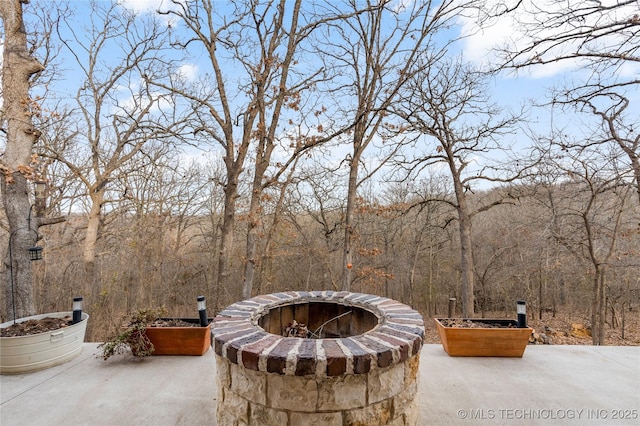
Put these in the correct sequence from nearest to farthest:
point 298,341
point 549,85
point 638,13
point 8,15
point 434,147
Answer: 1. point 298,341
2. point 638,13
3. point 8,15
4. point 549,85
5. point 434,147

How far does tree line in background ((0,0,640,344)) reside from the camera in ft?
14.3

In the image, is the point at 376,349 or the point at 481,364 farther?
the point at 481,364

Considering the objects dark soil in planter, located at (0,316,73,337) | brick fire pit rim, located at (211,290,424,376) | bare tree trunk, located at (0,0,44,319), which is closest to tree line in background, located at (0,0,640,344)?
bare tree trunk, located at (0,0,44,319)

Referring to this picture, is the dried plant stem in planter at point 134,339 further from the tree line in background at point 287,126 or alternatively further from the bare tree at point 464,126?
the bare tree at point 464,126

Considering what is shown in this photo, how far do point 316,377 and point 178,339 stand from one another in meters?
2.19

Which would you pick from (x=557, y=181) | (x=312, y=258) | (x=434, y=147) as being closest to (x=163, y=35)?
(x=434, y=147)

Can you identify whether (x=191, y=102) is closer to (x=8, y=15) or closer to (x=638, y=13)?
(x=8, y=15)

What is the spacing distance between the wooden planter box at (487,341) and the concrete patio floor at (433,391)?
0.28 ft

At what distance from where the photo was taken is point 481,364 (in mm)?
3062

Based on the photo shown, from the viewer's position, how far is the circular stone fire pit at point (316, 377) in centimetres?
155

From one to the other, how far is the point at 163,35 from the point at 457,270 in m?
10.2

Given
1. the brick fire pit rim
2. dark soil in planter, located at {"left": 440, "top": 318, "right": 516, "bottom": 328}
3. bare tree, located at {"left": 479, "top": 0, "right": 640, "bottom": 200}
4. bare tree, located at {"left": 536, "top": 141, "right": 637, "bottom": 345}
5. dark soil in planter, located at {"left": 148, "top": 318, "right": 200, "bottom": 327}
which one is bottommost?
dark soil in planter, located at {"left": 440, "top": 318, "right": 516, "bottom": 328}

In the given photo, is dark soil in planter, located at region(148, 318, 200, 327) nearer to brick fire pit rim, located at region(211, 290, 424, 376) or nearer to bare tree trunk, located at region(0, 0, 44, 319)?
brick fire pit rim, located at region(211, 290, 424, 376)

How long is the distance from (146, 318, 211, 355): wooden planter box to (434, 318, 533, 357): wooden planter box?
99.0 inches
